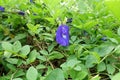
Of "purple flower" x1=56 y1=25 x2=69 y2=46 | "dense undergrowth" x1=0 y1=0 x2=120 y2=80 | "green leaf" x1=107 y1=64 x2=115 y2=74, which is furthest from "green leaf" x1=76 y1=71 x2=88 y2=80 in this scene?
"purple flower" x1=56 y1=25 x2=69 y2=46

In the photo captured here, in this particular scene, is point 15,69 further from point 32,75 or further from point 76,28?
point 76,28

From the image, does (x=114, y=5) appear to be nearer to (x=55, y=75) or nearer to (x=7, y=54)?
(x=55, y=75)

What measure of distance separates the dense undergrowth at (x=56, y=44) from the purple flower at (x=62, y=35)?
18mm

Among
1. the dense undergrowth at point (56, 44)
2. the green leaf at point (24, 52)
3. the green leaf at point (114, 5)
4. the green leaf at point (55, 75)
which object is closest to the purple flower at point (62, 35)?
the dense undergrowth at point (56, 44)

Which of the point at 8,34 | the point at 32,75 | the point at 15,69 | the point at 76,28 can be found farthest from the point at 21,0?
the point at 32,75

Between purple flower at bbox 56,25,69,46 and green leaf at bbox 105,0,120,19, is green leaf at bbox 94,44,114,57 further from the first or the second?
green leaf at bbox 105,0,120,19

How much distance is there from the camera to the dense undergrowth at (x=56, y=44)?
79cm

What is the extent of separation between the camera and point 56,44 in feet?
3.23

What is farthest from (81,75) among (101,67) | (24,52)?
(24,52)

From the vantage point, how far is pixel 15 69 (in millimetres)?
843

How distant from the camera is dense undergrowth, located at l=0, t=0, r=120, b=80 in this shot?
0.79 metres

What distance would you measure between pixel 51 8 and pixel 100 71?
318 millimetres

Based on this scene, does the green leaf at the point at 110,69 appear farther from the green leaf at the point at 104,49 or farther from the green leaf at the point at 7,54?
the green leaf at the point at 7,54

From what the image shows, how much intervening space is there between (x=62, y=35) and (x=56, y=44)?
0.05 meters
